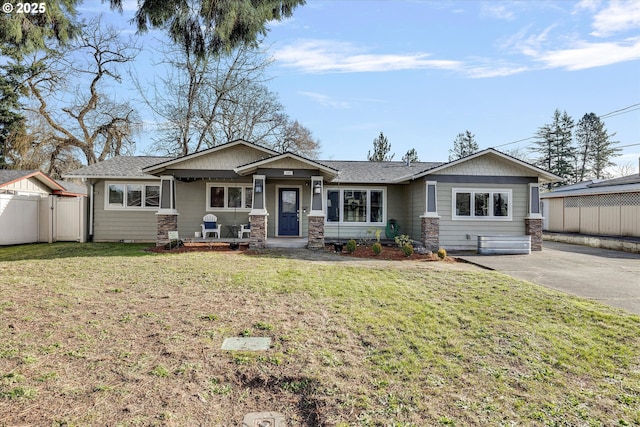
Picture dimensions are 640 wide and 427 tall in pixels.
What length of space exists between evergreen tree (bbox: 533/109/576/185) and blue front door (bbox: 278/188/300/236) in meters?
35.9

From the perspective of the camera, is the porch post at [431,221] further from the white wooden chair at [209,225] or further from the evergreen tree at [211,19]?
the evergreen tree at [211,19]

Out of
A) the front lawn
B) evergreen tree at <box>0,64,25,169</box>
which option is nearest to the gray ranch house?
the front lawn

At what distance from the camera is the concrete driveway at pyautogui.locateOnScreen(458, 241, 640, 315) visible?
21.1 feet

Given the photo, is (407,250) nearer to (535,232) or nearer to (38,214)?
(535,232)

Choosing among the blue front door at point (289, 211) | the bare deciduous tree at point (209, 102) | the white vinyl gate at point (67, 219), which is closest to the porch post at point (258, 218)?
the blue front door at point (289, 211)

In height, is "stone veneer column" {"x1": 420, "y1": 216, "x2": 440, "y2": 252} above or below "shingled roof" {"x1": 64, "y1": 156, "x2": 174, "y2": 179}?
below

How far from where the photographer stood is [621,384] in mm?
3254

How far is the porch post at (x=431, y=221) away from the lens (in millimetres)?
12688

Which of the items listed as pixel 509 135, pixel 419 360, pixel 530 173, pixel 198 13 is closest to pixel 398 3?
pixel 198 13

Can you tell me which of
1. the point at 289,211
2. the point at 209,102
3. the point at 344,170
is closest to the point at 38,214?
the point at 289,211

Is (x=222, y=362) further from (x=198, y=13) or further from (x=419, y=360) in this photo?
(x=198, y=13)

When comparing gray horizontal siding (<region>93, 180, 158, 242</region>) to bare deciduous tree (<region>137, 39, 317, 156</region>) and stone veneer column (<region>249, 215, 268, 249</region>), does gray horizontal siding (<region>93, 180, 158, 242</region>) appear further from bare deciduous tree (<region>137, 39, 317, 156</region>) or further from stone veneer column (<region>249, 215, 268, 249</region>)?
bare deciduous tree (<region>137, 39, 317, 156</region>)

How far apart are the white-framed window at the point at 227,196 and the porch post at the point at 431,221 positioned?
22.4 feet

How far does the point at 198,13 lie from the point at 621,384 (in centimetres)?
593
